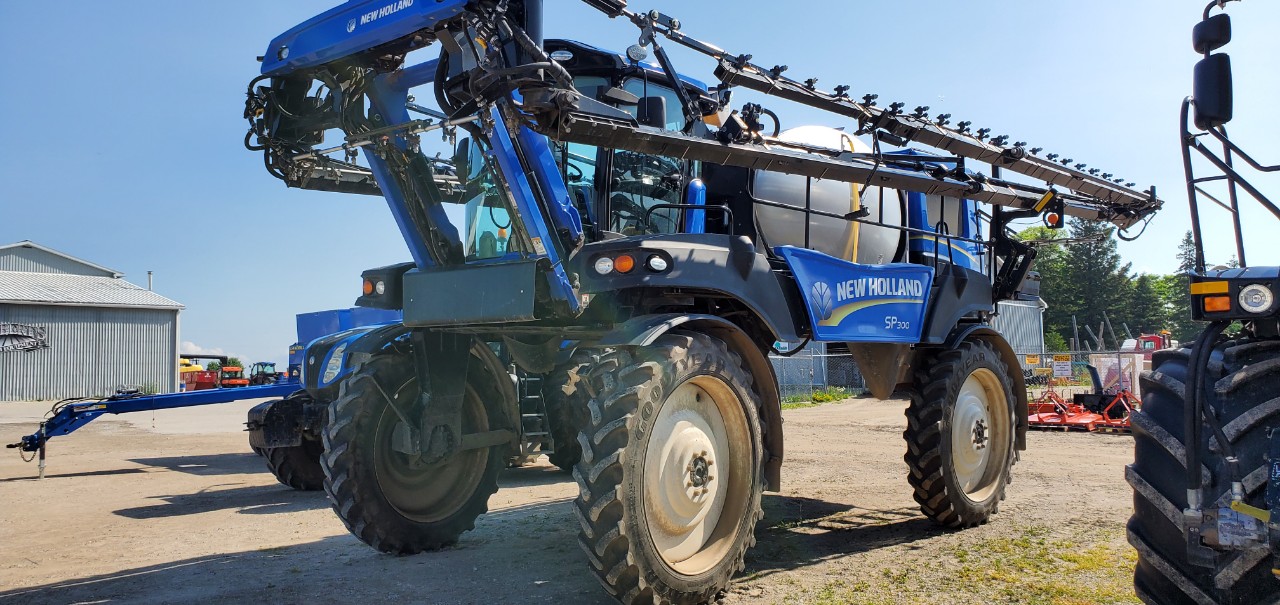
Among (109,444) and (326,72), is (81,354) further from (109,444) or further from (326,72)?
(326,72)

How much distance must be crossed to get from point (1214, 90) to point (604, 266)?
3.16m

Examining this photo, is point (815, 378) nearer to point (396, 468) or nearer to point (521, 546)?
point (521, 546)

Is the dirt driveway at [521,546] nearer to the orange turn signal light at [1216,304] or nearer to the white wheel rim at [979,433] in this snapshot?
the white wheel rim at [979,433]

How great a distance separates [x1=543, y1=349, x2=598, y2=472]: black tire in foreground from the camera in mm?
4965

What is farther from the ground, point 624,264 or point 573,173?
point 573,173

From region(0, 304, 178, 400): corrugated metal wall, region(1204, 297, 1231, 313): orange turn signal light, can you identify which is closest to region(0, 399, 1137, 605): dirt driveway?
region(1204, 297, 1231, 313): orange turn signal light

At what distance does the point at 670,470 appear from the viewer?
5137 millimetres

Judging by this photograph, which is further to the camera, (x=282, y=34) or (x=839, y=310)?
(x=839, y=310)

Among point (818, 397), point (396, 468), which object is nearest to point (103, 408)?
point (396, 468)

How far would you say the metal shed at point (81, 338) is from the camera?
3456cm

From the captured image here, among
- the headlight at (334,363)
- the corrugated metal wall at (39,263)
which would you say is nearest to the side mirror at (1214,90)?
the headlight at (334,363)

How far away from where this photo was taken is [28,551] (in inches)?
280

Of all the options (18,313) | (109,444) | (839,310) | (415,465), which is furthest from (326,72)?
(18,313)

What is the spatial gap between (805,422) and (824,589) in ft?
50.3
